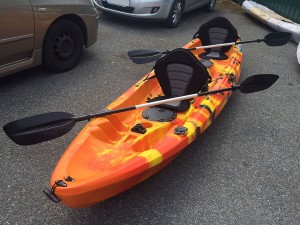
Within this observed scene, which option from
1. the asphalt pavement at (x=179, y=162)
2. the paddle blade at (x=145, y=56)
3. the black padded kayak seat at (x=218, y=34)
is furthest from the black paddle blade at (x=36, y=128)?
the black padded kayak seat at (x=218, y=34)

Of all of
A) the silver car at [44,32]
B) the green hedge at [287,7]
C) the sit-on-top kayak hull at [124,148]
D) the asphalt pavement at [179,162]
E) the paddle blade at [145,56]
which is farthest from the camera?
the green hedge at [287,7]

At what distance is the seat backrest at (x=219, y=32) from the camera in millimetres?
5082

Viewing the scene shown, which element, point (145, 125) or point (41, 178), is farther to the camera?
point (145, 125)

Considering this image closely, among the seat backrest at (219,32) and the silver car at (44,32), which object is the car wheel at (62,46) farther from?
the seat backrest at (219,32)

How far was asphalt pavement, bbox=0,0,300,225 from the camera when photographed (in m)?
2.65

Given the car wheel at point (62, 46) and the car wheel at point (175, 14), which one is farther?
the car wheel at point (175, 14)

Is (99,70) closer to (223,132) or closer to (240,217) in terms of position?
(223,132)

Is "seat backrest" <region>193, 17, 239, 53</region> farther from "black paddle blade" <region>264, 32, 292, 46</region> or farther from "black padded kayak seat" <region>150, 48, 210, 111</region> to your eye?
"black padded kayak seat" <region>150, 48, 210, 111</region>

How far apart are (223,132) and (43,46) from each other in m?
2.77

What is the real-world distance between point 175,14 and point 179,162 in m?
5.10

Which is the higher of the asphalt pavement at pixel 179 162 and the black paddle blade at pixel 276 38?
the black paddle blade at pixel 276 38

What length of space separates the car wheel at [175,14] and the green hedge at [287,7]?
3.40m

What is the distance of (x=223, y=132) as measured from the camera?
3826 mm

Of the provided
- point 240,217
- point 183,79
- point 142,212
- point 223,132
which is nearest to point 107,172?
point 142,212
